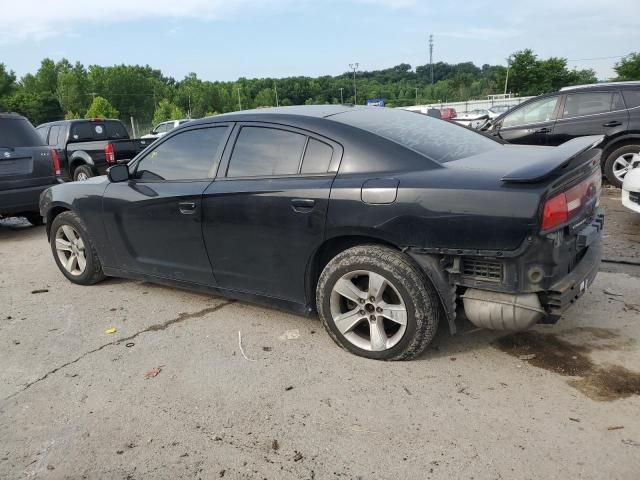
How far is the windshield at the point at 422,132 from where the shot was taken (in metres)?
3.30

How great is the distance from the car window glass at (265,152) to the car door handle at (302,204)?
0.23 meters

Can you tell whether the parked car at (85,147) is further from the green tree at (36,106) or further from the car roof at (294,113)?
the green tree at (36,106)

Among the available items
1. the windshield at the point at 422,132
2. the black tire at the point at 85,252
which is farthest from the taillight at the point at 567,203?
the black tire at the point at 85,252

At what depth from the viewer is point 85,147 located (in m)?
11.9

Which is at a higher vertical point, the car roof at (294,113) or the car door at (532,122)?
the car roof at (294,113)

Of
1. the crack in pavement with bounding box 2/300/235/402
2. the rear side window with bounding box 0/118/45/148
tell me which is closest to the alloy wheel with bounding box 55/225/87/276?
the crack in pavement with bounding box 2/300/235/402

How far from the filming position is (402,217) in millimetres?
2982

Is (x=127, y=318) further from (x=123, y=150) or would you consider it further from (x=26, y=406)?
(x=123, y=150)

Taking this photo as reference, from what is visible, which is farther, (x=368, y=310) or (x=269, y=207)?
(x=269, y=207)

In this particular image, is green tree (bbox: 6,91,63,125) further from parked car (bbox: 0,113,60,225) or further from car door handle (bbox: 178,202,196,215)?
car door handle (bbox: 178,202,196,215)

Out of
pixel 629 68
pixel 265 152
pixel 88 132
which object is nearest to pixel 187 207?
pixel 265 152

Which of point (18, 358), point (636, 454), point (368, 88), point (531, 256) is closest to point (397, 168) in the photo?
point (531, 256)

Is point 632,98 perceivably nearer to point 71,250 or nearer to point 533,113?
point 533,113

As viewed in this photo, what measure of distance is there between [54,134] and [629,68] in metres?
69.0
